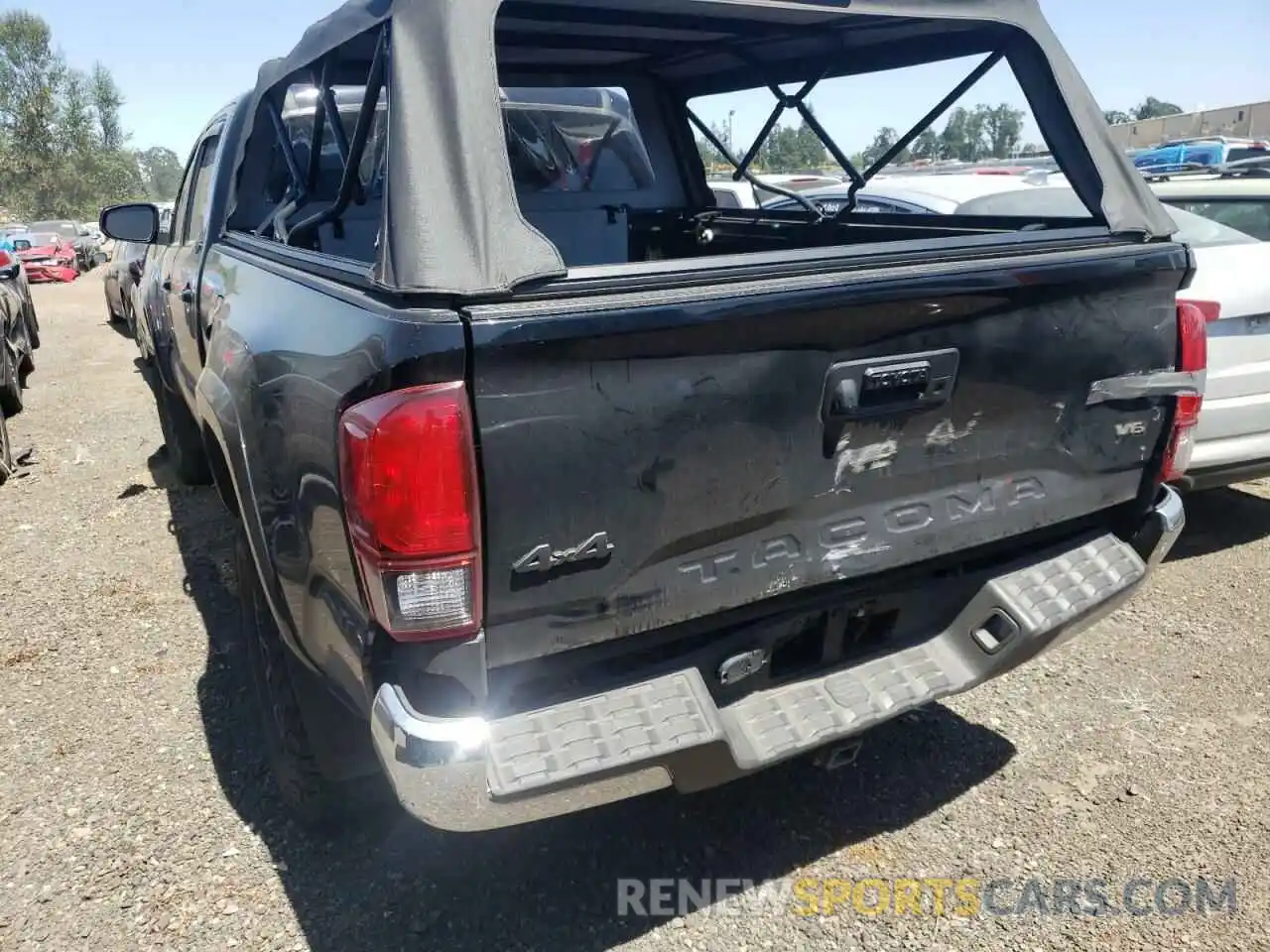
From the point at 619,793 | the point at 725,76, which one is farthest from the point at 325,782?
the point at 725,76

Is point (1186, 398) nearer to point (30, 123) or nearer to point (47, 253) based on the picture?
point (47, 253)

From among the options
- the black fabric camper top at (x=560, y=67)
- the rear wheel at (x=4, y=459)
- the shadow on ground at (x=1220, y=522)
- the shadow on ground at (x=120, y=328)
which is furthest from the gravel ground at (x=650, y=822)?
the shadow on ground at (x=120, y=328)

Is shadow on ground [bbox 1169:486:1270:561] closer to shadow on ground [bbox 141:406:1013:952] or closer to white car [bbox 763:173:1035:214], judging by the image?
shadow on ground [bbox 141:406:1013:952]

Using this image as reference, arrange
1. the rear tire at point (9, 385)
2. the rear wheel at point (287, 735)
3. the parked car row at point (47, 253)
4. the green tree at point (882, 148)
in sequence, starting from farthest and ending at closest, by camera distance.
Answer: the parked car row at point (47, 253)
the rear tire at point (9, 385)
the green tree at point (882, 148)
the rear wheel at point (287, 735)

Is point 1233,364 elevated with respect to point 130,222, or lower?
lower

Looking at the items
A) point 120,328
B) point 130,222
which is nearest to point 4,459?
point 130,222

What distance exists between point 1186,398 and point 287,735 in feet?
8.22

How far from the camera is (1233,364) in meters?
4.16

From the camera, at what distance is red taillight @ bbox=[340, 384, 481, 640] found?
5.38 feet

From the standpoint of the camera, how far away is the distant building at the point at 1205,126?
47.7m

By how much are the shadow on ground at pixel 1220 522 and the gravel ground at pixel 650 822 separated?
55 cm

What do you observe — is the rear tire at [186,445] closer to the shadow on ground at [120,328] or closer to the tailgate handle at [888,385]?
the tailgate handle at [888,385]

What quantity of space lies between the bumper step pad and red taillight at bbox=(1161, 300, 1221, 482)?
278 mm

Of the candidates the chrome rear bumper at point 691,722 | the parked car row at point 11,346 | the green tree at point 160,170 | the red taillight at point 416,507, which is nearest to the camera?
the red taillight at point 416,507
